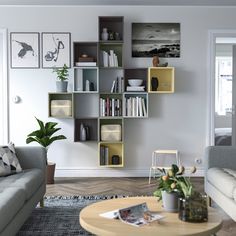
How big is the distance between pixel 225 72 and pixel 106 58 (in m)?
A: 5.19

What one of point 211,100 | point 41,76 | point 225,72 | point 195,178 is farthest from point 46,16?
point 225,72

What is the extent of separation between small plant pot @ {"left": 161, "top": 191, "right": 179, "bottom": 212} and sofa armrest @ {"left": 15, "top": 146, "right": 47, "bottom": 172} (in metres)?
1.69

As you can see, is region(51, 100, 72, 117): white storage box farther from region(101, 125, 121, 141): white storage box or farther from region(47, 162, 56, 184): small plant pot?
region(47, 162, 56, 184): small plant pot

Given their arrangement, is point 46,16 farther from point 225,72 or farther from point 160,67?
point 225,72

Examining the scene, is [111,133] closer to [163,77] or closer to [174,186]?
[163,77]

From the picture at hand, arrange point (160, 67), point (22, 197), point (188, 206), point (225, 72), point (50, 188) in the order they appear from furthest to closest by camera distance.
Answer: point (225, 72)
point (160, 67)
point (50, 188)
point (22, 197)
point (188, 206)

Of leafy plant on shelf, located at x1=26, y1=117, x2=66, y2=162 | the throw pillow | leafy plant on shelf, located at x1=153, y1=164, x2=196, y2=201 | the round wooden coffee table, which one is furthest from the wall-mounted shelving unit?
the round wooden coffee table

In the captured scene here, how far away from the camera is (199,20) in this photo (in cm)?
562

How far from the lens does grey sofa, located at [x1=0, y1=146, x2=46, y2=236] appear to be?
2648mm

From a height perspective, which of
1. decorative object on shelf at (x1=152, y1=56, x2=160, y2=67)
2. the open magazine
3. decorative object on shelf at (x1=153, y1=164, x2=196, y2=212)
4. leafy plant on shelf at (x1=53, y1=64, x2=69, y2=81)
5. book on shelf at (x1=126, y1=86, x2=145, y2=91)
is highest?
decorative object on shelf at (x1=152, y1=56, x2=160, y2=67)

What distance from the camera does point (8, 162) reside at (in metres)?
3.71

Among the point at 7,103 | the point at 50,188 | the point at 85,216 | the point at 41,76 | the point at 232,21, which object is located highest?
the point at 232,21

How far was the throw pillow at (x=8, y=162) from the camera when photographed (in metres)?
3.65

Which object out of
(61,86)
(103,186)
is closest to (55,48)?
(61,86)
